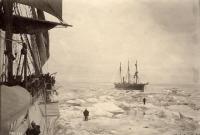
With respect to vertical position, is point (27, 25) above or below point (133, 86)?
above

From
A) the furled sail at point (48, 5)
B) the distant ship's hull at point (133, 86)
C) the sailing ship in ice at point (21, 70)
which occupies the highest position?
the furled sail at point (48, 5)

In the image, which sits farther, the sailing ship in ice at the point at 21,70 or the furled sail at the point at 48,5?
the furled sail at the point at 48,5

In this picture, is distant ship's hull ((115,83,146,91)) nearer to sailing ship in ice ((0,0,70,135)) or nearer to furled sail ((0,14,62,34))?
sailing ship in ice ((0,0,70,135))

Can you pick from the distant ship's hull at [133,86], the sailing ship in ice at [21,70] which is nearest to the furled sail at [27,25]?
the sailing ship in ice at [21,70]

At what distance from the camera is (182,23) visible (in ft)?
29.7

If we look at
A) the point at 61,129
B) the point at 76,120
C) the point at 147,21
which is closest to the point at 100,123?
the point at 76,120

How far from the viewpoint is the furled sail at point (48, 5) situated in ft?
18.9

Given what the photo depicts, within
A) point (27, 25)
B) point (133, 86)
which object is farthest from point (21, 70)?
point (133, 86)

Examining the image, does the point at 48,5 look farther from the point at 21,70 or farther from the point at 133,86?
the point at 133,86

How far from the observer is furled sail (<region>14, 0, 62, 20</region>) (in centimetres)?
577

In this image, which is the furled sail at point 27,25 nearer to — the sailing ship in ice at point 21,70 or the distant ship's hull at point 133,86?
the sailing ship in ice at point 21,70

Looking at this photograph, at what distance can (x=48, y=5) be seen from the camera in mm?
6074

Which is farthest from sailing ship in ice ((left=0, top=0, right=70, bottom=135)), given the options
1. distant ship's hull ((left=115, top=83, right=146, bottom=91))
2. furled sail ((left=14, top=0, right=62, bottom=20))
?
distant ship's hull ((left=115, top=83, right=146, bottom=91))

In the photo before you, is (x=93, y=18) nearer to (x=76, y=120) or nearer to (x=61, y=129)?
(x=61, y=129)
